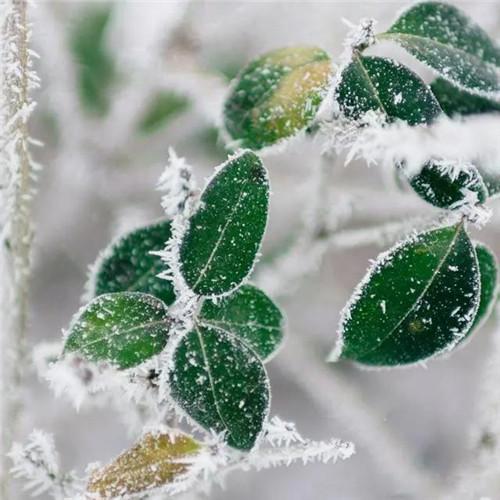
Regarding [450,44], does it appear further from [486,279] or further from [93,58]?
[93,58]

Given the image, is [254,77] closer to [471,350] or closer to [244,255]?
[244,255]

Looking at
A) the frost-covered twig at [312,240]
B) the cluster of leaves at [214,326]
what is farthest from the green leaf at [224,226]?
the frost-covered twig at [312,240]

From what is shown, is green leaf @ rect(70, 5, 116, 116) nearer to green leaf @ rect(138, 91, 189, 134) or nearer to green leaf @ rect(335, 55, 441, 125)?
green leaf @ rect(138, 91, 189, 134)

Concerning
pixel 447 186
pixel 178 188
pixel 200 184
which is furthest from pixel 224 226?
pixel 200 184

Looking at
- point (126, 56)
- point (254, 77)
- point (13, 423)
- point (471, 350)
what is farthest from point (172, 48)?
point (471, 350)

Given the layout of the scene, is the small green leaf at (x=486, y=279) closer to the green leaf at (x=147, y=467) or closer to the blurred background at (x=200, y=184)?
the green leaf at (x=147, y=467)

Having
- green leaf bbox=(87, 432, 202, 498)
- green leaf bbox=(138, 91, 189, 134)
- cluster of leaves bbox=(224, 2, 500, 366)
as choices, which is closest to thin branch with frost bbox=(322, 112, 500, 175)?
cluster of leaves bbox=(224, 2, 500, 366)
